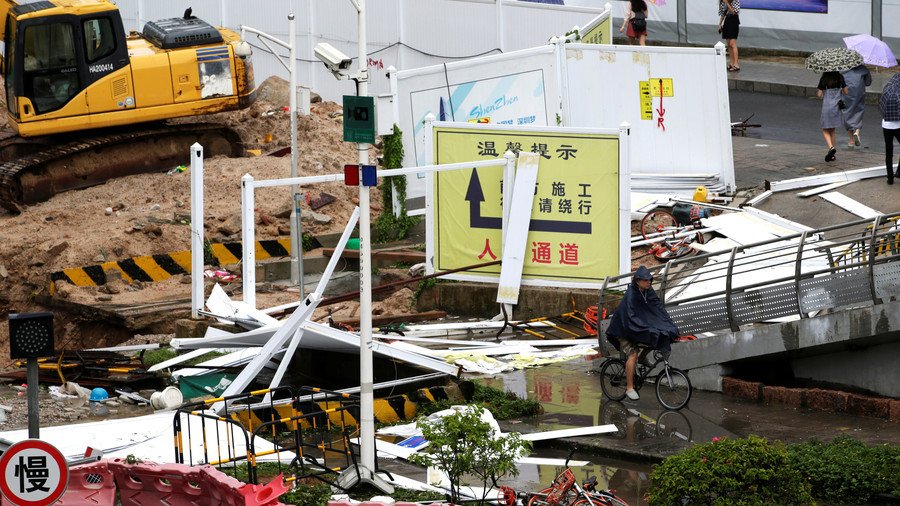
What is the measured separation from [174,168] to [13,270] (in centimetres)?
539

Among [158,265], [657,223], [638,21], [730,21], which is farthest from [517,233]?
[730,21]

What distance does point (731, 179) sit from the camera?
24.2 meters

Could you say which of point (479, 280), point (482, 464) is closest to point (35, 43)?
point (479, 280)

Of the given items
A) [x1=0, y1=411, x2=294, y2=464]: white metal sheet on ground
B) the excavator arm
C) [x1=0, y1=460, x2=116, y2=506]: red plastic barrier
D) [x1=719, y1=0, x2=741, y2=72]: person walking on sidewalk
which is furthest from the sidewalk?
[x1=0, y1=460, x2=116, y2=506]: red plastic barrier

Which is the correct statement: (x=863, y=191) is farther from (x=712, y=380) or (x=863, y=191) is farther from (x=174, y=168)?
(x=174, y=168)

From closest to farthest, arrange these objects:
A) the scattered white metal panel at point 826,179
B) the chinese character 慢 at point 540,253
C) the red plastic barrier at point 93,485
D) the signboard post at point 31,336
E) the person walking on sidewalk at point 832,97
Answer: the signboard post at point 31,336, the red plastic barrier at point 93,485, the chinese character 慢 at point 540,253, the scattered white metal panel at point 826,179, the person walking on sidewalk at point 832,97

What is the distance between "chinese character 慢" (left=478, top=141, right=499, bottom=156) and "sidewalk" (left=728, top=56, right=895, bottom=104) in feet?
44.0

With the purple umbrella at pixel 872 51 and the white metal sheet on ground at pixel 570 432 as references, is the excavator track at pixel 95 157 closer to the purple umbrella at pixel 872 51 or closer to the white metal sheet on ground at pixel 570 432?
the purple umbrella at pixel 872 51

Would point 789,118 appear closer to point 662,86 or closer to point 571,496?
point 662,86

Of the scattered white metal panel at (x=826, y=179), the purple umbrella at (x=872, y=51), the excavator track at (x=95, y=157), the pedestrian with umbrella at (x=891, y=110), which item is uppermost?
the purple umbrella at (x=872, y=51)

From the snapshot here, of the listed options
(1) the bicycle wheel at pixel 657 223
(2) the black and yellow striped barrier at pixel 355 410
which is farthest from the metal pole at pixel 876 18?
(2) the black and yellow striped barrier at pixel 355 410

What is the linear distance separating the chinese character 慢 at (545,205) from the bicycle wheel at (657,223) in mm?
2392

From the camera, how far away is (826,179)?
23.5 meters

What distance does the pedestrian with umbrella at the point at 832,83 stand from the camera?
24.5 metres
